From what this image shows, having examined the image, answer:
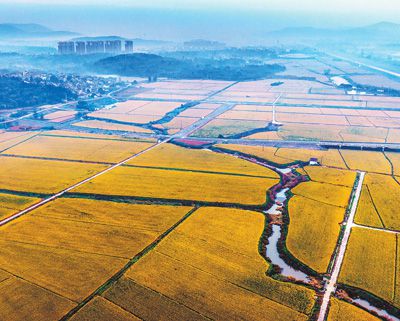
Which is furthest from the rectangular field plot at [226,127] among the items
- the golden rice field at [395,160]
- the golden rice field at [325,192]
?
the golden rice field at [325,192]

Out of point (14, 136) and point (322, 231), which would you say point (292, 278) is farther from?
point (14, 136)

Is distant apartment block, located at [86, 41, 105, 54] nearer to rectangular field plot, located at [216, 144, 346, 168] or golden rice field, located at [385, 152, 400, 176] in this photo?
rectangular field plot, located at [216, 144, 346, 168]

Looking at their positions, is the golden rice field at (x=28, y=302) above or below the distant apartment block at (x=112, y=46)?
below

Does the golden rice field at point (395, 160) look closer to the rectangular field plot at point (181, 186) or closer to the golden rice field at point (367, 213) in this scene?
the golden rice field at point (367, 213)

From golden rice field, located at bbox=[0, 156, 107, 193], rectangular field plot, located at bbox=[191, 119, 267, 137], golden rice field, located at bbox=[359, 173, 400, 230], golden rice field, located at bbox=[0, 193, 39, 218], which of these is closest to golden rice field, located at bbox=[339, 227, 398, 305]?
golden rice field, located at bbox=[359, 173, 400, 230]

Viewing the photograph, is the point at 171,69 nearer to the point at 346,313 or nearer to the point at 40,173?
the point at 40,173

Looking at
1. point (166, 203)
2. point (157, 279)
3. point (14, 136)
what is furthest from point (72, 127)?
point (157, 279)
